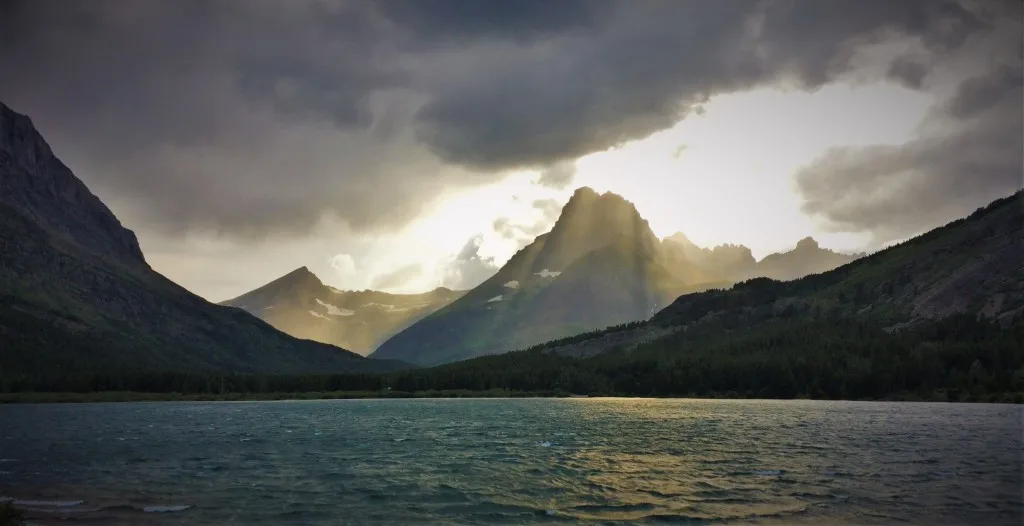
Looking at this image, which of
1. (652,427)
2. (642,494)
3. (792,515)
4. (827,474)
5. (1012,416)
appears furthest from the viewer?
(1012,416)

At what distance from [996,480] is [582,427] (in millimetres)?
90051

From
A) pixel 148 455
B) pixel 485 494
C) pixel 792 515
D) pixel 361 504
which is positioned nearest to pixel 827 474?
pixel 792 515

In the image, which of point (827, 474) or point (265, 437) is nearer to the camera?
point (827, 474)

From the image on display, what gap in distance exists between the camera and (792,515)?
175ft

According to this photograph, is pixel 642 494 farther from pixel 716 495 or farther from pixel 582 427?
pixel 582 427

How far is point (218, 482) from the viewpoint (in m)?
72.4

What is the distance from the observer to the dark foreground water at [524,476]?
54938 millimetres

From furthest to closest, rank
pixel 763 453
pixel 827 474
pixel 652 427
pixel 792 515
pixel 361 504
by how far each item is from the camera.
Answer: pixel 652 427
pixel 763 453
pixel 827 474
pixel 361 504
pixel 792 515

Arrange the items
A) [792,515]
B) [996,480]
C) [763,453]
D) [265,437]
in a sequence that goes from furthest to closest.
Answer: [265,437], [763,453], [996,480], [792,515]

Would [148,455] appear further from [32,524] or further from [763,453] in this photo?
[763,453]

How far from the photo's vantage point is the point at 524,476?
246 ft

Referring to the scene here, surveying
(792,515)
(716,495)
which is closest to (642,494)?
(716,495)

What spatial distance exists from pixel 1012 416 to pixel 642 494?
155418 millimetres

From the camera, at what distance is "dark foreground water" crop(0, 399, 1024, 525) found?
54938mm
